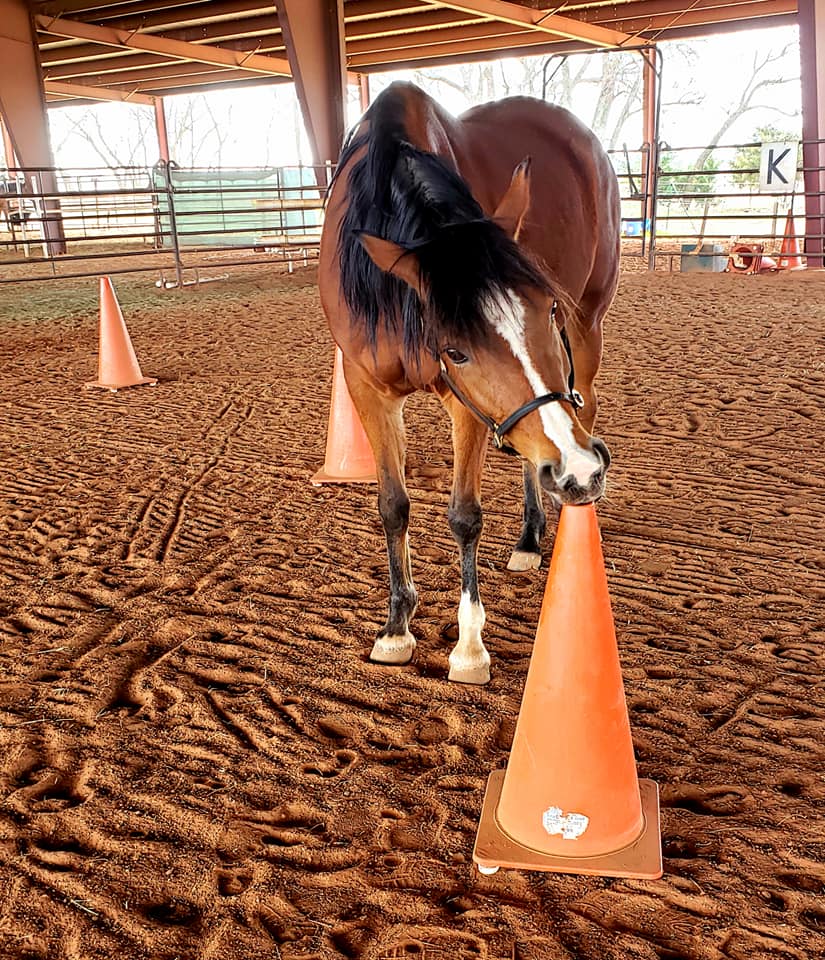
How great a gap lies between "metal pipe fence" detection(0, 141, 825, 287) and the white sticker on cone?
7136 mm

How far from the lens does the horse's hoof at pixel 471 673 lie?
252cm

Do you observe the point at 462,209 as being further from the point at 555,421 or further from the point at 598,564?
the point at 598,564

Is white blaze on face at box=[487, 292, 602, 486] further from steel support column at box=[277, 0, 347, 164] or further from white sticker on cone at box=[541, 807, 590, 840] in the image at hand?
steel support column at box=[277, 0, 347, 164]

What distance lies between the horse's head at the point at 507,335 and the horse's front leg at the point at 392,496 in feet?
2.27

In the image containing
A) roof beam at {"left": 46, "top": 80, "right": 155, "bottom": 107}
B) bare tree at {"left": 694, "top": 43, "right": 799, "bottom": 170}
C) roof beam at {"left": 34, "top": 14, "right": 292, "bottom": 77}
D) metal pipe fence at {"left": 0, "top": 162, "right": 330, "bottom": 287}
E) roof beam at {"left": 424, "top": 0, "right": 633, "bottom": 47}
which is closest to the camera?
metal pipe fence at {"left": 0, "top": 162, "right": 330, "bottom": 287}

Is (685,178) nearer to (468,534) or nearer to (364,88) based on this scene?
(364,88)

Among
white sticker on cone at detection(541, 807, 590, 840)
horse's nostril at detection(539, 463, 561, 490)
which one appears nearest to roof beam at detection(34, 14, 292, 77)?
horse's nostril at detection(539, 463, 561, 490)

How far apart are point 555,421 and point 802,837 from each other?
45.6 inches

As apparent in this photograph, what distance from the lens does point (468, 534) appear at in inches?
104

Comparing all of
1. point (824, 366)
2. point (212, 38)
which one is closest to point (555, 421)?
point (824, 366)

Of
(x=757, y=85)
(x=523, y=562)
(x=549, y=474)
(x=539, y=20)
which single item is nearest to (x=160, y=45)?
(x=539, y=20)

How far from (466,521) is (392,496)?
308mm

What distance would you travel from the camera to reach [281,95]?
152 feet

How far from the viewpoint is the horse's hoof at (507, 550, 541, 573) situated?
332 centimetres
